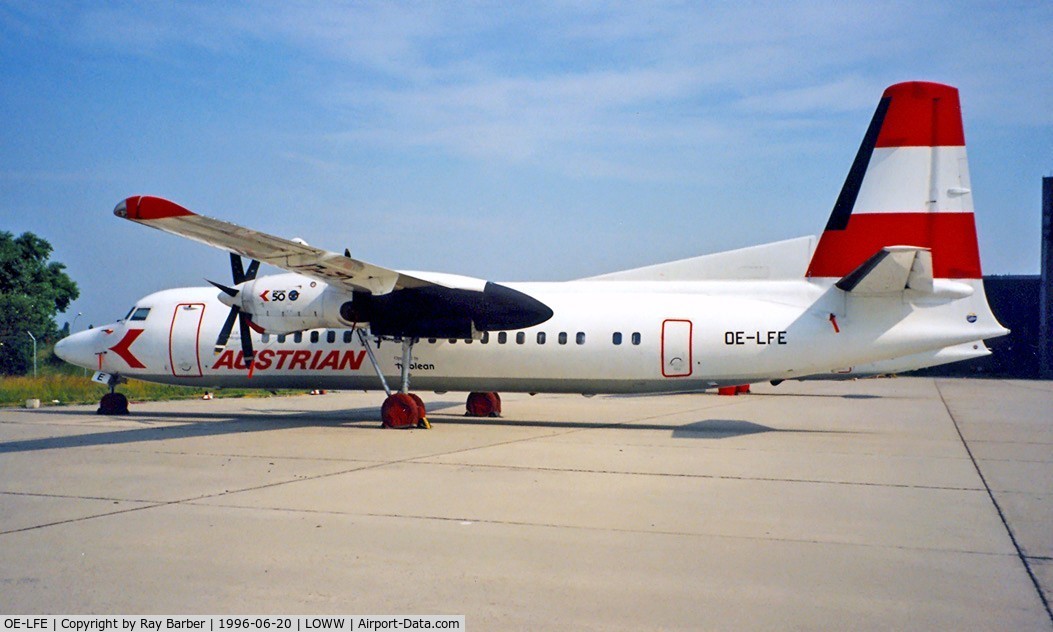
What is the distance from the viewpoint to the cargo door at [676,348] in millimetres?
15938

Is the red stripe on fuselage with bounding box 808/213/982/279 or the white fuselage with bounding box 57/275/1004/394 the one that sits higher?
the red stripe on fuselage with bounding box 808/213/982/279

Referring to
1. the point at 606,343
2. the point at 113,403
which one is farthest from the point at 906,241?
the point at 113,403

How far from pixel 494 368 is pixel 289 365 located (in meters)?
4.56

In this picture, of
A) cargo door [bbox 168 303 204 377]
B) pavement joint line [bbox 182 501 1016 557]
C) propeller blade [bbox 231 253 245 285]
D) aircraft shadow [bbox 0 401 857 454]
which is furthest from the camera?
cargo door [bbox 168 303 204 377]

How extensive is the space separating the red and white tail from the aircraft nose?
16.2 meters

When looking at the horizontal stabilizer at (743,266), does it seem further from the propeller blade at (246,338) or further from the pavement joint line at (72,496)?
the pavement joint line at (72,496)

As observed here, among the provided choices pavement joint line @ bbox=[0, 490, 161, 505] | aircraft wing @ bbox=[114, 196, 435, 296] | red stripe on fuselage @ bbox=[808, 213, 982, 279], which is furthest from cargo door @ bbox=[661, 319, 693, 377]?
pavement joint line @ bbox=[0, 490, 161, 505]

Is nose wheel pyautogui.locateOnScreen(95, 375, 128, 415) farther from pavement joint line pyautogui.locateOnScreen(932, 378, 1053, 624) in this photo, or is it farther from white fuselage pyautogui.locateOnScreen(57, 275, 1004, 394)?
pavement joint line pyautogui.locateOnScreen(932, 378, 1053, 624)

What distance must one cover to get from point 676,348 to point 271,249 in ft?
24.3

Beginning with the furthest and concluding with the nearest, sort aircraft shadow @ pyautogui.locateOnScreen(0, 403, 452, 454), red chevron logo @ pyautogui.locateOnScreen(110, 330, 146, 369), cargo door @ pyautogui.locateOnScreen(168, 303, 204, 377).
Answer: red chevron logo @ pyautogui.locateOnScreen(110, 330, 146, 369)
cargo door @ pyautogui.locateOnScreen(168, 303, 204, 377)
aircraft shadow @ pyautogui.locateOnScreen(0, 403, 452, 454)

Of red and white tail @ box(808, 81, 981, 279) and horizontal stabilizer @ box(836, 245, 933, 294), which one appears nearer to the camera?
horizontal stabilizer @ box(836, 245, 933, 294)

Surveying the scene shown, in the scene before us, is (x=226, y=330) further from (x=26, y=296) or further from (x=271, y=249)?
(x=26, y=296)

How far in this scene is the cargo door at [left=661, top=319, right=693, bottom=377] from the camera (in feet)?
52.3

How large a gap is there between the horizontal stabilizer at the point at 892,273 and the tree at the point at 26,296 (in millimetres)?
43440
